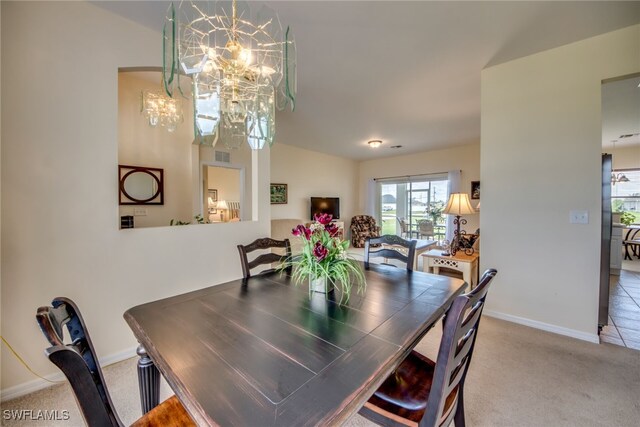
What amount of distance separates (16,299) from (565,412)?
11.5 feet

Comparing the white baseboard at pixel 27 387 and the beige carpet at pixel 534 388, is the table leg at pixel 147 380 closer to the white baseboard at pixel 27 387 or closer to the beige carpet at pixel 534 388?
the beige carpet at pixel 534 388

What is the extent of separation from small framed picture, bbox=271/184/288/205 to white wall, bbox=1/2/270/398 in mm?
3511

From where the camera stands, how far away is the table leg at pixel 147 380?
1109 millimetres

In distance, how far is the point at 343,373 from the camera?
0.79 metres

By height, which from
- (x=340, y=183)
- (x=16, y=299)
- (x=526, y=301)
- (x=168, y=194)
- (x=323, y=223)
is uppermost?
(x=340, y=183)

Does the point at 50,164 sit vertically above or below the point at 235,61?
below

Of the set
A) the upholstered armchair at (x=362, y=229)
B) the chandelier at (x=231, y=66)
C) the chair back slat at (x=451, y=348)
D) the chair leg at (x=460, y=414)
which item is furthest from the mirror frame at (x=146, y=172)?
the upholstered armchair at (x=362, y=229)

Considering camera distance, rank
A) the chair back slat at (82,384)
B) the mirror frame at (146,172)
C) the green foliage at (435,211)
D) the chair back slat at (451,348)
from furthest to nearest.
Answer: the green foliage at (435,211), the mirror frame at (146,172), the chair back slat at (451,348), the chair back slat at (82,384)

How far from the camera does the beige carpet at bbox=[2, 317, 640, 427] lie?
147 cm

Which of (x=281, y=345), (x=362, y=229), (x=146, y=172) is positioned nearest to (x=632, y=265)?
(x=362, y=229)

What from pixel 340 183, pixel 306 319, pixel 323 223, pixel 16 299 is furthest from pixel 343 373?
pixel 340 183

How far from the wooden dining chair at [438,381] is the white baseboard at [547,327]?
1873mm

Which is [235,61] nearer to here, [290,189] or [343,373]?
[343,373]

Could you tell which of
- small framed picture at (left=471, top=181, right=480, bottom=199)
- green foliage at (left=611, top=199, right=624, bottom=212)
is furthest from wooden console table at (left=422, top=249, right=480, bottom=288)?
green foliage at (left=611, top=199, right=624, bottom=212)
